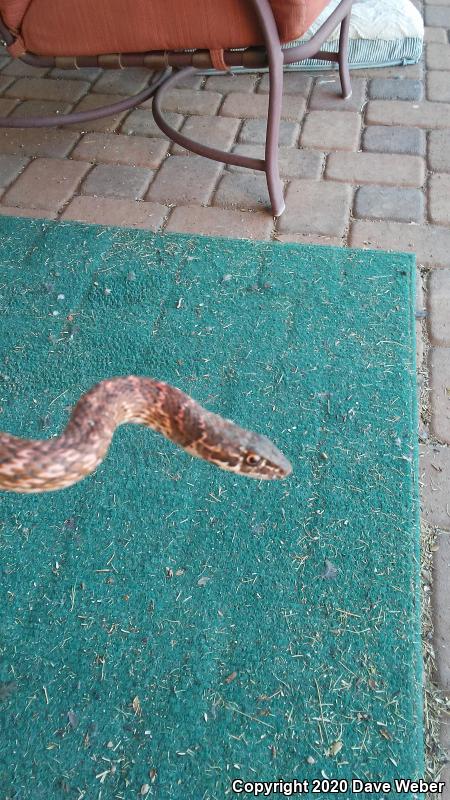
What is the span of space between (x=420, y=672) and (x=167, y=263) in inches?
84.2

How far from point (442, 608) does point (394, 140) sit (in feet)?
9.65

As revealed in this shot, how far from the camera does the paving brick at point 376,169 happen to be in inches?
146

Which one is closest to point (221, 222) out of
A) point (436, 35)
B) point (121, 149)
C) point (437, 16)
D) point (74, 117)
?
point (121, 149)

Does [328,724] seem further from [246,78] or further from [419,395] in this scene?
[246,78]

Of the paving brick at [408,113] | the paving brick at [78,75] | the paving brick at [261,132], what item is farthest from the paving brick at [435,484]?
the paving brick at [78,75]

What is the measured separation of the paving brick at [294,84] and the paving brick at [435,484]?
2.92m

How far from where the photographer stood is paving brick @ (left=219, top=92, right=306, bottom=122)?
4.22 m

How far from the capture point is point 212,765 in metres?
1.80

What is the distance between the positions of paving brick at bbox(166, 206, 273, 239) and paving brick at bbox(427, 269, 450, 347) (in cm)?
86

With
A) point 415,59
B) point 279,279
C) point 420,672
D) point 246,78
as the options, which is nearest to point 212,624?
point 420,672

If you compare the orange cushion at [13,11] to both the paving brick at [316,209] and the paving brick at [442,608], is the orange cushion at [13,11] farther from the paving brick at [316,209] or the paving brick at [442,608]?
the paving brick at [442,608]

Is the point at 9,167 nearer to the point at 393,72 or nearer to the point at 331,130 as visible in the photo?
the point at 331,130

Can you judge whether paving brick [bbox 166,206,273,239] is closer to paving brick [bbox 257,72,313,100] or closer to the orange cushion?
the orange cushion

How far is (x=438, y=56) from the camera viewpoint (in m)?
4.72
